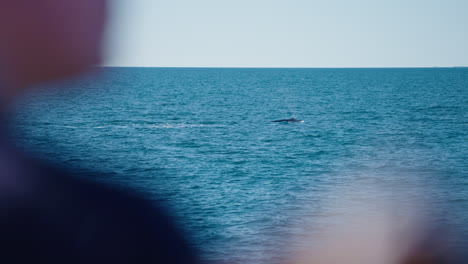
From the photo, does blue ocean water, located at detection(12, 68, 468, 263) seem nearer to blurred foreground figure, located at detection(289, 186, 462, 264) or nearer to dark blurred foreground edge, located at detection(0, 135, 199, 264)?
blurred foreground figure, located at detection(289, 186, 462, 264)

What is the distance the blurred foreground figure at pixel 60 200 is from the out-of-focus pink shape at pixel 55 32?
2 cm

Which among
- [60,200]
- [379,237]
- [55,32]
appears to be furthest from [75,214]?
[379,237]

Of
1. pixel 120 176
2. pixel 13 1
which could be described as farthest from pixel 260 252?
A: pixel 13 1

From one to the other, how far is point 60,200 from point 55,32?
12591 mm

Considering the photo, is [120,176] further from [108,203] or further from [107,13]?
[107,13]

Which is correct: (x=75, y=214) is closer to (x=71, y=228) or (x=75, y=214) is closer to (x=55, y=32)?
(x=71, y=228)

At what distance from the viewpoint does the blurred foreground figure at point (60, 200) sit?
29.5 ft

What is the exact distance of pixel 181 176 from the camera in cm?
3528

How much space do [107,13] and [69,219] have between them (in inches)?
500

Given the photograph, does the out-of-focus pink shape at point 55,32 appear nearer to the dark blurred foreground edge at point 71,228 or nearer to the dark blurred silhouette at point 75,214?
the dark blurred silhouette at point 75,214

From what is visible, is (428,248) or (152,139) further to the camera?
(152,139)

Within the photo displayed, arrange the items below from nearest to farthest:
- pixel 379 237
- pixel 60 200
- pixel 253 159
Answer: pixel 60 200, pixel 379 237, pixel 253 159

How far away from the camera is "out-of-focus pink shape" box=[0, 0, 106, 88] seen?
884 centimetres

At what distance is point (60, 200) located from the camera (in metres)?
20.5
